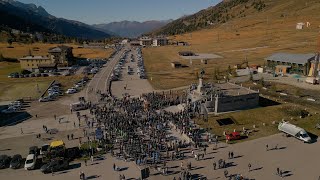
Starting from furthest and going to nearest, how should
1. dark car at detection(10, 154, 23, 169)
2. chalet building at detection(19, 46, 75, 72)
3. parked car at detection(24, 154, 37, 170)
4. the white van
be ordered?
1. chalet building at detection(19, 46, 75, 72)
2. the white van
3. dark car at detection(10, 154, 23, 169)
4. parked car at detection(24, 154, 37, 170)

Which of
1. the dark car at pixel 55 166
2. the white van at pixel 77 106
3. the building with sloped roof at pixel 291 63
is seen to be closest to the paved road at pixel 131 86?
the white van at pixel 77 106

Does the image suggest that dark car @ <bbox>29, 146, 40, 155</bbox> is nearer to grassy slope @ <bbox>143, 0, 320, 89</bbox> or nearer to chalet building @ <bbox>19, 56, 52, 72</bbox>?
grassy slope @ <bbox>143, 0, 320, 89</bbox>

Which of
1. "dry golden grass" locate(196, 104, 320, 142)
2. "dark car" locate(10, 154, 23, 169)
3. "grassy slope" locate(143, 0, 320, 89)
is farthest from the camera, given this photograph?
"grassy slope" locate(143, 0, 320, 89)

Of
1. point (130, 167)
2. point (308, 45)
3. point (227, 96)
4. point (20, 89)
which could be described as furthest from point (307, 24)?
point (130, 167)

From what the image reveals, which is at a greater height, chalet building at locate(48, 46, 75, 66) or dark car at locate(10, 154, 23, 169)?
chalet building at locate(48, 46, 75, 66)

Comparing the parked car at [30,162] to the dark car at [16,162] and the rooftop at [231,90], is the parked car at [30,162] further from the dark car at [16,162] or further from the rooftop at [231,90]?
the rooftop at [231,90]

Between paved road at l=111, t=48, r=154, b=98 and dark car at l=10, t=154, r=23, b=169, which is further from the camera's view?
paved road at l=111, t=48, r=154, b=98

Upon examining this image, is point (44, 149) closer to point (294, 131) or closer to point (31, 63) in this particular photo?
point (294, 131)

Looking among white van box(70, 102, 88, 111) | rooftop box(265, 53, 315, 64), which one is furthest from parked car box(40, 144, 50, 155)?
rooftop box(265, 53, 315, 64)
